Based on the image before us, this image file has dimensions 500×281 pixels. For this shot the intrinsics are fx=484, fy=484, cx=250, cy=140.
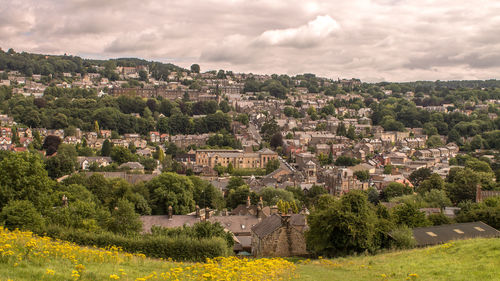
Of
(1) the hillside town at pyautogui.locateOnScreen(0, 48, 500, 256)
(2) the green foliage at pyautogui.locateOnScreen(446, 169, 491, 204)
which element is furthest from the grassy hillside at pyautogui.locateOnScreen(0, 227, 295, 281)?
(2) the green foliage at pyautogui.locateOnScreen(446, 169, 491, 204)

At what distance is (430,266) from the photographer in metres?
13.5

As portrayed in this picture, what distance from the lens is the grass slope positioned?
11985mm

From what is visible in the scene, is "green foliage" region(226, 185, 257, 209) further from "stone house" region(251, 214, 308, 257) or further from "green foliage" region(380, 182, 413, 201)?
"stone house" region(251, 214, 308, 257)

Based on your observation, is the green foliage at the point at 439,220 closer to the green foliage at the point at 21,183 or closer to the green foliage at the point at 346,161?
the green foliage at the point at 21,183

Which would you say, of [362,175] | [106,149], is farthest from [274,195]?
[106,149]

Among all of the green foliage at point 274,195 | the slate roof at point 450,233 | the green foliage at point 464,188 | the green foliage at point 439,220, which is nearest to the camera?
the slate roof at point 450,233

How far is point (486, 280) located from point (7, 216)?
17.7m

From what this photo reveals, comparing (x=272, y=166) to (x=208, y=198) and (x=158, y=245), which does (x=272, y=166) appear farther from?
(x=158, y=245)

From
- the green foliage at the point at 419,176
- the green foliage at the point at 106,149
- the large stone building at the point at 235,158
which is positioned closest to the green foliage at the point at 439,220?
the green foliage at the point at 419,176

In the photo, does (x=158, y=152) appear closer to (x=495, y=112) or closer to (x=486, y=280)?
(x=486, y=280)

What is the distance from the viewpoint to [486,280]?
Answer: 11078mm

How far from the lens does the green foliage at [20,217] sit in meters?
19.5

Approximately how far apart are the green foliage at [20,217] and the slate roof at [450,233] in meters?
16.0

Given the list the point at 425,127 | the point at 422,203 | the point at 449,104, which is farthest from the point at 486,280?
the point at 449,104
